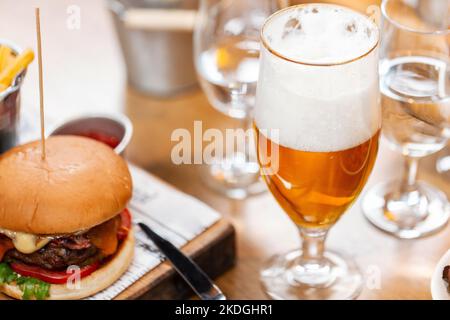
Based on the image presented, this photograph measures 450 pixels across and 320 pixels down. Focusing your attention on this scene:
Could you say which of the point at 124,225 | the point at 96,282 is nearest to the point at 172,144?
the point at 124,225

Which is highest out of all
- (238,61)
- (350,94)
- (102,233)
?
(350,94)

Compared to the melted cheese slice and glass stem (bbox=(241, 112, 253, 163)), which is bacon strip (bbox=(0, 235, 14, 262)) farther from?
glass stem (bbox=(241, 112, 253, 163))

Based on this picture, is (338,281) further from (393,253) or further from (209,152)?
(209,152)

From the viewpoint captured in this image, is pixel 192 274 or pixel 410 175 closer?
pixel 192 274

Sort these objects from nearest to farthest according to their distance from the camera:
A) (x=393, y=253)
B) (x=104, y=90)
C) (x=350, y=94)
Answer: (x=350, y=94) → (x=393, y=253) → (x=104, y=90)

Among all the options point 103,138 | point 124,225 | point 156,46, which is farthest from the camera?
point 156,46

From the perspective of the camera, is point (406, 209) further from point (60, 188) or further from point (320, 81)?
point (60, 188)

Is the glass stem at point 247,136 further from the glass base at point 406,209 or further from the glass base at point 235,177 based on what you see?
the glass base at point 406,209

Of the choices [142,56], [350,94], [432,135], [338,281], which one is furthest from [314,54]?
[142,56]
